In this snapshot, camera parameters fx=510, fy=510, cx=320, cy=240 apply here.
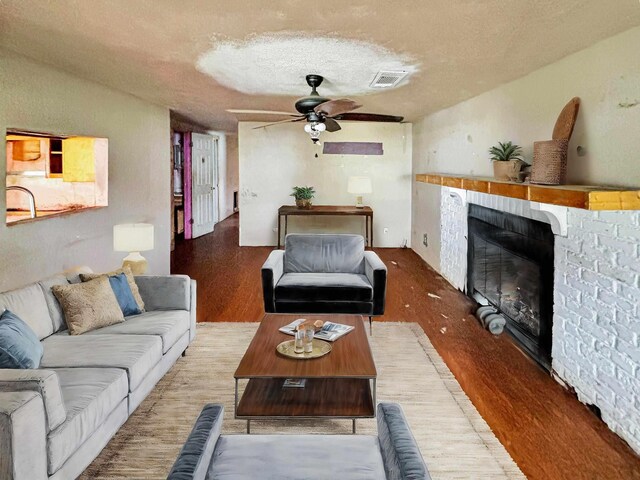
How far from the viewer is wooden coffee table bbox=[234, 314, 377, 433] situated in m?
2.58

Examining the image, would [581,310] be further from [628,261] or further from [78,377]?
[78,377]

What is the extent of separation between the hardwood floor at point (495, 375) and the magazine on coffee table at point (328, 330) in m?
0.87

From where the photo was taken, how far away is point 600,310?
2895 mm

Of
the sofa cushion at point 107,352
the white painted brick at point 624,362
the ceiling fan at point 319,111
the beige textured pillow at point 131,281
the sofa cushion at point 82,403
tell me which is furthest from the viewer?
the ceiling fan at point 319,111

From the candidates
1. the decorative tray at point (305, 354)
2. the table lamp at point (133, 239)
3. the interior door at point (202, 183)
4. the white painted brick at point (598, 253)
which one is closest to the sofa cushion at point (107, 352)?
the decorative tray at point (305, 354)

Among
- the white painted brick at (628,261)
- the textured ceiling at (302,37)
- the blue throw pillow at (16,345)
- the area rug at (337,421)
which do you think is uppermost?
the textured ceiling at (302,37)

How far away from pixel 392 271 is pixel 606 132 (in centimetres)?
436

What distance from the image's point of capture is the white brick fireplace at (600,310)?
2586 millimetres

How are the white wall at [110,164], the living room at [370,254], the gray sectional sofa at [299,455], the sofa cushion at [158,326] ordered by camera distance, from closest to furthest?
the gray sectional sofa at [299,455] → the living room at [370,254] → the sofa cushion at [158,326] → the white wall at [110,164]

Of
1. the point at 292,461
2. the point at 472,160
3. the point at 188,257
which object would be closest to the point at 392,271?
the point at 472,160

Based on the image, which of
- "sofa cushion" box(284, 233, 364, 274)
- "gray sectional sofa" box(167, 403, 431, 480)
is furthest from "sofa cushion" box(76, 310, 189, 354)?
"sofa cushion" box(284, 233, 364, 274)

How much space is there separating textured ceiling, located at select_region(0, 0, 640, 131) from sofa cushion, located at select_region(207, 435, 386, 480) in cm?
194

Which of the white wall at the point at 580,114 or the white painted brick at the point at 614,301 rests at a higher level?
the white wall at the point at 580,114

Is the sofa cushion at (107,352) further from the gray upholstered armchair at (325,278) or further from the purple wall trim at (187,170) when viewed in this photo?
the purple wall trim at (187,170)
